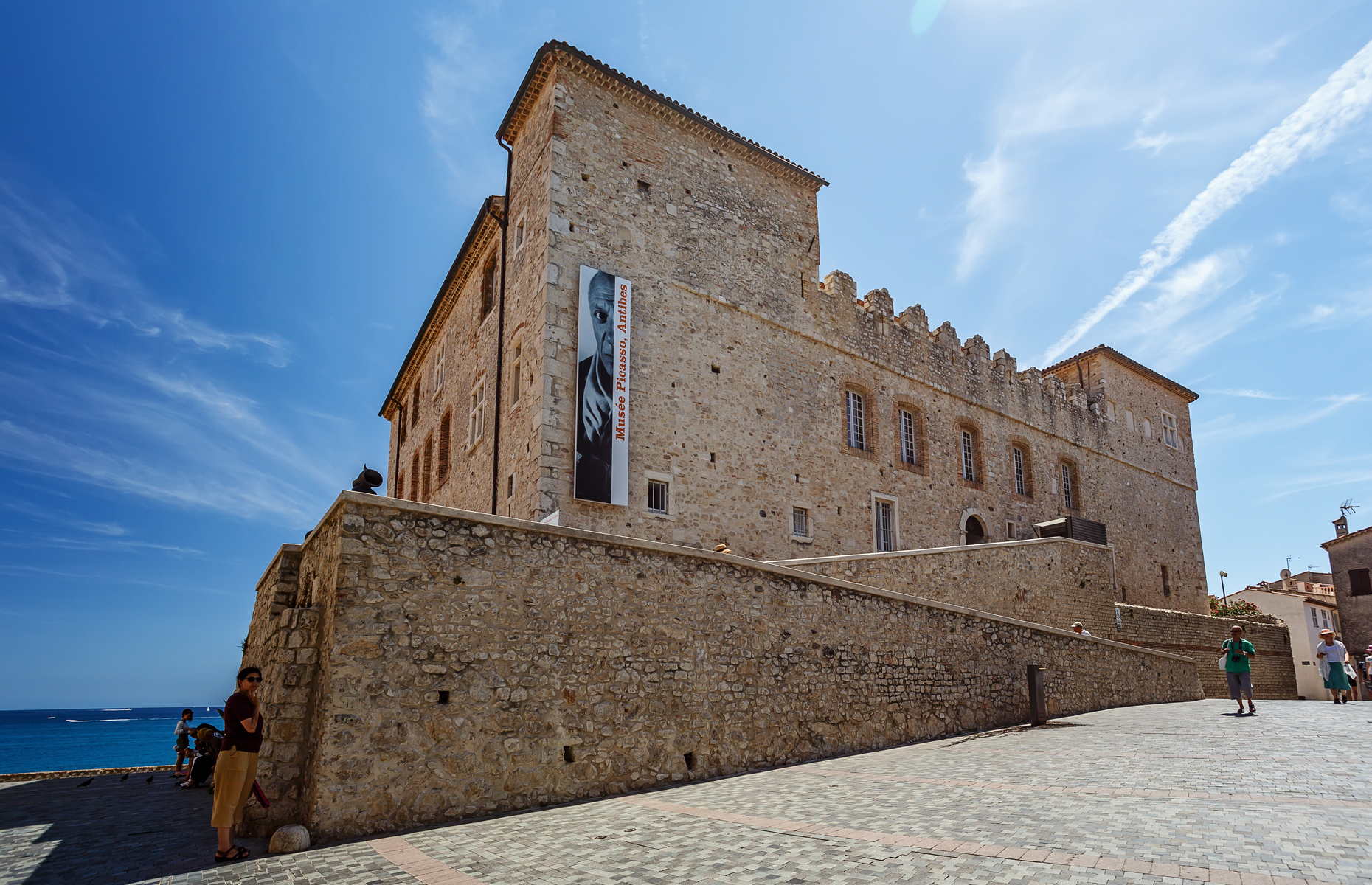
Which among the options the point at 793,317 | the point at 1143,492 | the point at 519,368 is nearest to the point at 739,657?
the point at 519,368

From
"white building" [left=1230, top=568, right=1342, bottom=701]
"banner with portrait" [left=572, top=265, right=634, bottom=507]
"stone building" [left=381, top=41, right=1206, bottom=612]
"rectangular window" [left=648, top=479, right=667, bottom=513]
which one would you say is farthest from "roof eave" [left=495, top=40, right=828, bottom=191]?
"white building" [left=1230, top=568, right=1342, bottom=701]

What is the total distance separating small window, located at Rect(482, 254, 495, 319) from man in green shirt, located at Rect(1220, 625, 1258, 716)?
53.1ft

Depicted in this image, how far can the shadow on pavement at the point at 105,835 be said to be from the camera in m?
5.72

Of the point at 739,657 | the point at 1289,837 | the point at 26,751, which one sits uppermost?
the point at 739,657

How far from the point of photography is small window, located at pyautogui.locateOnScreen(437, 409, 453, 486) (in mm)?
22125

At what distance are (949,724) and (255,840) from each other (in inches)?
352

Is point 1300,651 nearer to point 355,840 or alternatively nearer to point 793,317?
point 793,317

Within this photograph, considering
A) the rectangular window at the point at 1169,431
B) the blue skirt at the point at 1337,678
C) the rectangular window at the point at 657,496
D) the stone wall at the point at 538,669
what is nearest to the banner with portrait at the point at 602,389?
the rectangular window at the point at 657,496

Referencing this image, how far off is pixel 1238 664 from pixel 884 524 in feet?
27.8

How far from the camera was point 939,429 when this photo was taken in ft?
71.9

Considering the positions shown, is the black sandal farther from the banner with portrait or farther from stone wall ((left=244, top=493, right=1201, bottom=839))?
the banner with portrait

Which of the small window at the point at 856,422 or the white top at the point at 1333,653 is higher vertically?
the small window at the point at 856,422

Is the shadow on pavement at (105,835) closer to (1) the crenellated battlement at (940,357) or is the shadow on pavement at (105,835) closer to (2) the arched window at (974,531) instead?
(1) the crenellated battlement at (940,357)

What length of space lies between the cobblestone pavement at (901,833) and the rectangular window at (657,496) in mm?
6673
